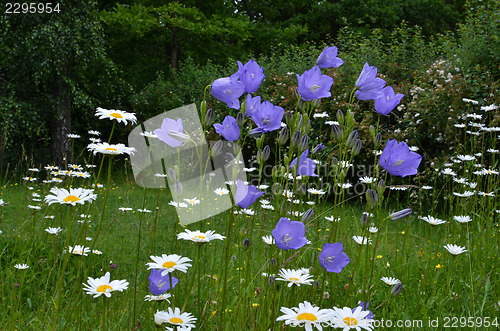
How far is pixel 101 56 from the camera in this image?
683 centimetres

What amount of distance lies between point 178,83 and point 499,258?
7483 mm

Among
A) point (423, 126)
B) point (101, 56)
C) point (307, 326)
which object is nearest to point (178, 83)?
point (101, 56)

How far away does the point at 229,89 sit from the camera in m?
1.11

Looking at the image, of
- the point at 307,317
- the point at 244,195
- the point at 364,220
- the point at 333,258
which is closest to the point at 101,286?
the point at 244,195

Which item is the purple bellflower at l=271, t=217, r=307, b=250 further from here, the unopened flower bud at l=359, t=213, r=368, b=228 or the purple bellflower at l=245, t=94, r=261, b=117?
the purple bellflower at l=245, t=94, r=261, b=117

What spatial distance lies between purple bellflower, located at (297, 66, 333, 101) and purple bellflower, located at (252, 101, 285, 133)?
9cm

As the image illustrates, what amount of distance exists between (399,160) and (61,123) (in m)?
7.07

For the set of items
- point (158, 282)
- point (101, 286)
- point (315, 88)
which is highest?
point (315, 88)

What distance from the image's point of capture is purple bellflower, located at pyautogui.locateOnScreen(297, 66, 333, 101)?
1.16 meters

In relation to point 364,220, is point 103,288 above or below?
below

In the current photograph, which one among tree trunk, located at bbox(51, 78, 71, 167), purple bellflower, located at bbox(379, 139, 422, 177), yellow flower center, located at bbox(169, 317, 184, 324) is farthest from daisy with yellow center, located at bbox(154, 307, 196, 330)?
tree trunk, located at bbox(51, 78, 71, 167)

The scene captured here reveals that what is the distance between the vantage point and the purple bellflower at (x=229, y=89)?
43.3 inches

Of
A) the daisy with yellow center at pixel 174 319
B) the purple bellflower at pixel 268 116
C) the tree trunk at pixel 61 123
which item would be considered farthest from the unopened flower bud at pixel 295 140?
the tree trunk at pixel 61 123

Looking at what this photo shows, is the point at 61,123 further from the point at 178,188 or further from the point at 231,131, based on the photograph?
the point at 231,131
